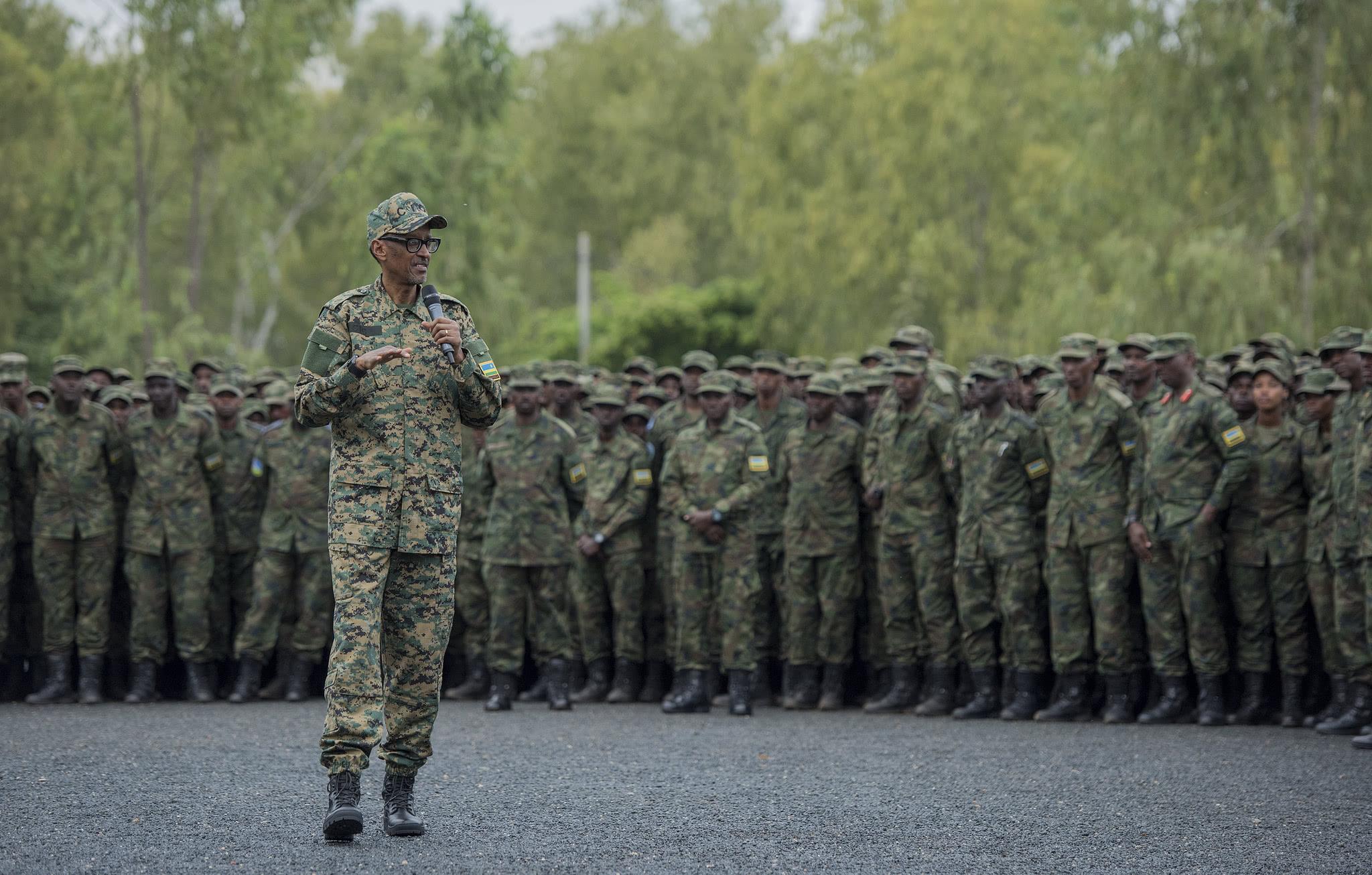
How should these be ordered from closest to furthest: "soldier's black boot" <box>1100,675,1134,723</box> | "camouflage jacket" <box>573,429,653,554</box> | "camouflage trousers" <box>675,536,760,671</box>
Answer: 1. "soldier's black boot" <box>1100,675,1134,723</box>
2. "camouflage trousers" <box>675,536,760,671</box>
3. "camouflage jacket" <box>573,429,653,554</box>

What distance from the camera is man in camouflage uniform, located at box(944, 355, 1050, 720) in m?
11.5

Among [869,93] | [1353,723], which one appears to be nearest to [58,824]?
[1353,723]

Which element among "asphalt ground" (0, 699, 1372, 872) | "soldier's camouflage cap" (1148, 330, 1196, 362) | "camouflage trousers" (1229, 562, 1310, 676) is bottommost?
"asphalt ground" (0, 699, 1372, 872)

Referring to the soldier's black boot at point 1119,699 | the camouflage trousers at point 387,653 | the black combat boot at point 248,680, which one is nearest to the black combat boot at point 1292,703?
the soldier's black boot at point 1119,699

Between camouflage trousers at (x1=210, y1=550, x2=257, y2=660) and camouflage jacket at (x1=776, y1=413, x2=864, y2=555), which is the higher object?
camouflage jacket at (x1=776, y1=413, x2=864, y2=555)

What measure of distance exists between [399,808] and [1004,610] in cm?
588

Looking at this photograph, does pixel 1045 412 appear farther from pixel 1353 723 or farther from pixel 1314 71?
pixel 1314 71

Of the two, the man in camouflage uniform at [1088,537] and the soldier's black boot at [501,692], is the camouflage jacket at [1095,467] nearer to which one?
the man in camouflage uniform at [1088,537]

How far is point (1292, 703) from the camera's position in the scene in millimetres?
10750

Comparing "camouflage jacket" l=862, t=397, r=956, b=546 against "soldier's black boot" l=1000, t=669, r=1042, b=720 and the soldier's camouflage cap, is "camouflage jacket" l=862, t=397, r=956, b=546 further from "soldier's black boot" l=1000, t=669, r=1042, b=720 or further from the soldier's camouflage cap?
the soldier's camouflage cap

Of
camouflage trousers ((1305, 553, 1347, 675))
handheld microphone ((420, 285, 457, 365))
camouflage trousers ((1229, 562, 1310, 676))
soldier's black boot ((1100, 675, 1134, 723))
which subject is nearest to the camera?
handheld microphone ((420, 285, 457, 365))

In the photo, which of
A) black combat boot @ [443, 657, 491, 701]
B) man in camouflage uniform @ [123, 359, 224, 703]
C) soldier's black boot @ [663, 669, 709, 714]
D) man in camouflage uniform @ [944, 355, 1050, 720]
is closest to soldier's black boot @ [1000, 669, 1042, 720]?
man in camouflage uniform @ [944, 355, 1050, 720]

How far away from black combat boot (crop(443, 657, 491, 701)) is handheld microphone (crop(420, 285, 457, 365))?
6573 millimetres

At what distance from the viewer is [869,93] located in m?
37.1
